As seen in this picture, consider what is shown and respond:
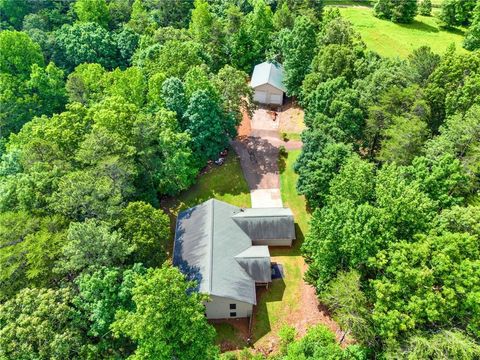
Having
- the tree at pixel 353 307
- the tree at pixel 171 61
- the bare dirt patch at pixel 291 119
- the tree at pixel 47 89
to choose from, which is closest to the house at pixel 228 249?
the tree at pixel 353 307

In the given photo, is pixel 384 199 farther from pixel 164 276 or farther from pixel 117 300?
pixel 117 300

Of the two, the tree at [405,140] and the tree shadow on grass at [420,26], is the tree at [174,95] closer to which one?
the tree at [405,140]

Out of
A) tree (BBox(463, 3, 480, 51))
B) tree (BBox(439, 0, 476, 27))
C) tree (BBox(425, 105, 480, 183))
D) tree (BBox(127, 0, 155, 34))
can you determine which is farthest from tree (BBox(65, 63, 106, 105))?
tree (BBox(439, 0, 476, 27))

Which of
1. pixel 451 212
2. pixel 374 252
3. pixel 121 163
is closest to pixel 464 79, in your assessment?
pixel 451 212

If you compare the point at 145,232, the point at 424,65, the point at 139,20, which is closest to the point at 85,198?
the point at 145,232

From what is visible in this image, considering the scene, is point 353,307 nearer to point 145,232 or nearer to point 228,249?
point 228,249

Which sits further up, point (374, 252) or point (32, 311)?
point (374, 252)
